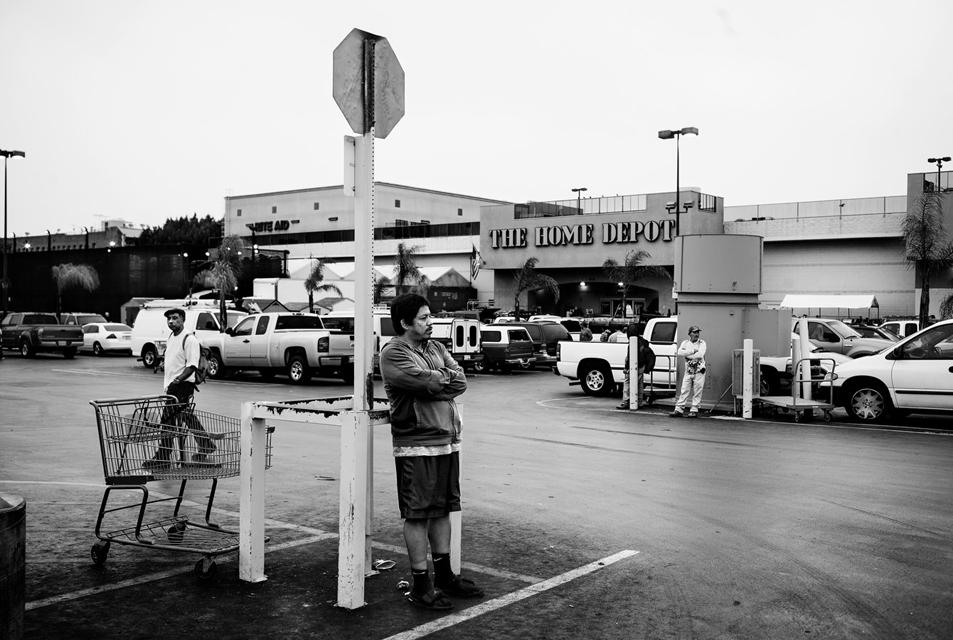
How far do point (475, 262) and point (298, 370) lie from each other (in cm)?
4434

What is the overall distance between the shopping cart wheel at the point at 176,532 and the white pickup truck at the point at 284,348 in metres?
18.4

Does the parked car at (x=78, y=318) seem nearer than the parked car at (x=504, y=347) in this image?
No

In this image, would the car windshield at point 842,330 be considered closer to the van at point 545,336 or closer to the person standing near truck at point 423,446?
the van at point 545,336

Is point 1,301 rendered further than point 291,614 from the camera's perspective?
Yes

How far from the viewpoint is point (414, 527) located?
575 centimetres

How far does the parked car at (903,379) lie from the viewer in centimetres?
1565

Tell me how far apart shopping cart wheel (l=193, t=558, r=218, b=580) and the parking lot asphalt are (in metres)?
0.06

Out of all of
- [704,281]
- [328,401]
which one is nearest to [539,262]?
[704,281]

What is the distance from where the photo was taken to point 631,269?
57.2m

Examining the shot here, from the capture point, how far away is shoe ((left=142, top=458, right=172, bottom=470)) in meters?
6.66

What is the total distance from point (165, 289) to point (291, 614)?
59.4 metres

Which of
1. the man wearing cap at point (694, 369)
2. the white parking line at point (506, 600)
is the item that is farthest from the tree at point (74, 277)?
the white parking line at point (506, 600)

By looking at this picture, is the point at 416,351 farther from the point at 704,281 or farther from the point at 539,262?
the point at 539,262

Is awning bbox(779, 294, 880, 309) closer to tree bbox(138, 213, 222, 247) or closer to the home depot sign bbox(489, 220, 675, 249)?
the home depot sign bbox(489, 220, 675, 249)
